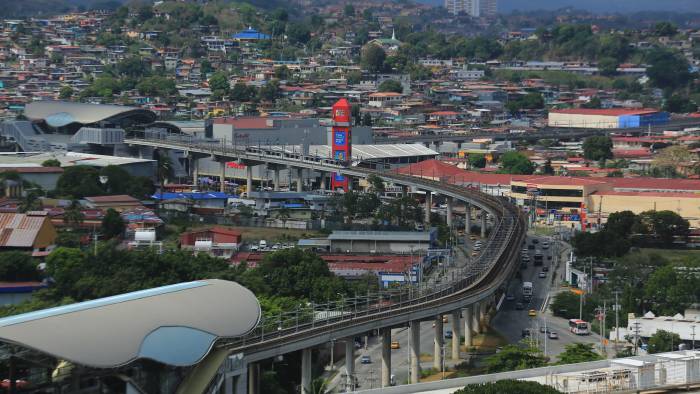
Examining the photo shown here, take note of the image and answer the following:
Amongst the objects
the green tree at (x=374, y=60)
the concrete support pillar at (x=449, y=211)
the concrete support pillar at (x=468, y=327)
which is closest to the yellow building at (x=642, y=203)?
the concrete support pillar at (x=449, y=211)

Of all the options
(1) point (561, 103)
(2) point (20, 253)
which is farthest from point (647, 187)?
(1) point (561, 103)

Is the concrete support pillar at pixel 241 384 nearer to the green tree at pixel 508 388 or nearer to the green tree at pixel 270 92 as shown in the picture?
the green tree at pixel 508 388

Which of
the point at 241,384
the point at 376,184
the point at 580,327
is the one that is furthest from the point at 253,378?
the point at 376,184

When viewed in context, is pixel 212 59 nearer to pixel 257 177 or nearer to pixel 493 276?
pixel 257 177

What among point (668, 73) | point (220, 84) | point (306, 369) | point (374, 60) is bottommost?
point (306, 369)

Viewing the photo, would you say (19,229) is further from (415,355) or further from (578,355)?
(578,355)
